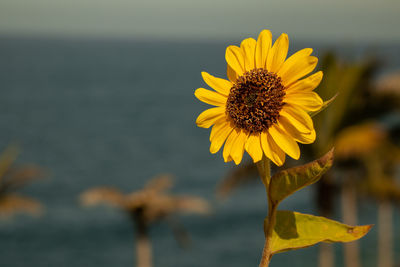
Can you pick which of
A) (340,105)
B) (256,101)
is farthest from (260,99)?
(340,105)

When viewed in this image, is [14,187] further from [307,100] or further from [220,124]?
[307,100]

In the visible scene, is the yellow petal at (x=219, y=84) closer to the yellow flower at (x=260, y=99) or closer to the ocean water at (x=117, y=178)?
the yellow flower at (x=260, y=99)

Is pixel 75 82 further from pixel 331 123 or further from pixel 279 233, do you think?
pixel 279 233

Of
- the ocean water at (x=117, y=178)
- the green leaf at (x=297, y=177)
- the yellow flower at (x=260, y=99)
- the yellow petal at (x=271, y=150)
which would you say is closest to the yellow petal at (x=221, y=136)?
the yellow flower at (x=260, y=99)

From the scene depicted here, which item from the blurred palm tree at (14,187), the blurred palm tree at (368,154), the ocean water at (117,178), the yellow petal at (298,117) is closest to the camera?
the yellow petal at (298,117)

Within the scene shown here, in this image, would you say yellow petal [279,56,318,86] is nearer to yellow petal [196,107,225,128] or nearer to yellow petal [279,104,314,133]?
yellow petal [279,104,314,133]
